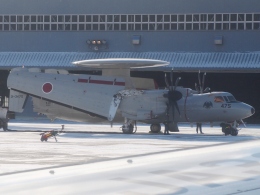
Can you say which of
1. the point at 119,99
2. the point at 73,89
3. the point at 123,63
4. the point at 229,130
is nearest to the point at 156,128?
the point at 119,99

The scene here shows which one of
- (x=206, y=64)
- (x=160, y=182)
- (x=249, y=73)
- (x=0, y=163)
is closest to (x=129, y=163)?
(x=160, y=182)

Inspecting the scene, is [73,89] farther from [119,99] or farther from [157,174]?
[157,174]

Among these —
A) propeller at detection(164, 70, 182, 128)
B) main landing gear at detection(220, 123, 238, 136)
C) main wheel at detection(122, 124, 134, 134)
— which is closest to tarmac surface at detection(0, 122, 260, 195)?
main landing gear at detection(220, 123, 238, 136)

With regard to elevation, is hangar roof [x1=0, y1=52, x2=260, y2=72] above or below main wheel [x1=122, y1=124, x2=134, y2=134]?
above

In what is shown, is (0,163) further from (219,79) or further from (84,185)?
(219,79)

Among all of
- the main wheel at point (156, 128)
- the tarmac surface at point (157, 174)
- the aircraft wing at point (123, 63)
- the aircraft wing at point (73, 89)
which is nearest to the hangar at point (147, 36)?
the main wheel at point (156, 128)

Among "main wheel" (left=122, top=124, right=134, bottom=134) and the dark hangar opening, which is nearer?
"main wheel" (left=122, top=124, right=134, bottom=134)

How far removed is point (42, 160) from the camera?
19578 mm

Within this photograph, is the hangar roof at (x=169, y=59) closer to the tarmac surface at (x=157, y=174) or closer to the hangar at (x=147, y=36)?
the hangar at (x=147, y=36)

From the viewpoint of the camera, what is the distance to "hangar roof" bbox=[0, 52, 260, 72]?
152ft

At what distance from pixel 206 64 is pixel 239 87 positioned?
438 centimetres

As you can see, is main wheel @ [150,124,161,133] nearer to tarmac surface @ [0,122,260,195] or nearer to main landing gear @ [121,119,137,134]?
main landing gear @ [121,119,137,134]

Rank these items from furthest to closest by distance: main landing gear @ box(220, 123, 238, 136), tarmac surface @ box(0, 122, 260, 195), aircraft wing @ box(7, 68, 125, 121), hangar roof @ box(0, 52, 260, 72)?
hangar roof @ box(0, 52, 260, 72) < aircraft wing @ box(7, 68, 125, 121) < main landing gear @ box(220, 123, 238, 136) < tarmac surface @ box(0, 122, 260, 195)

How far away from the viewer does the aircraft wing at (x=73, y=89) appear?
1328 inches
